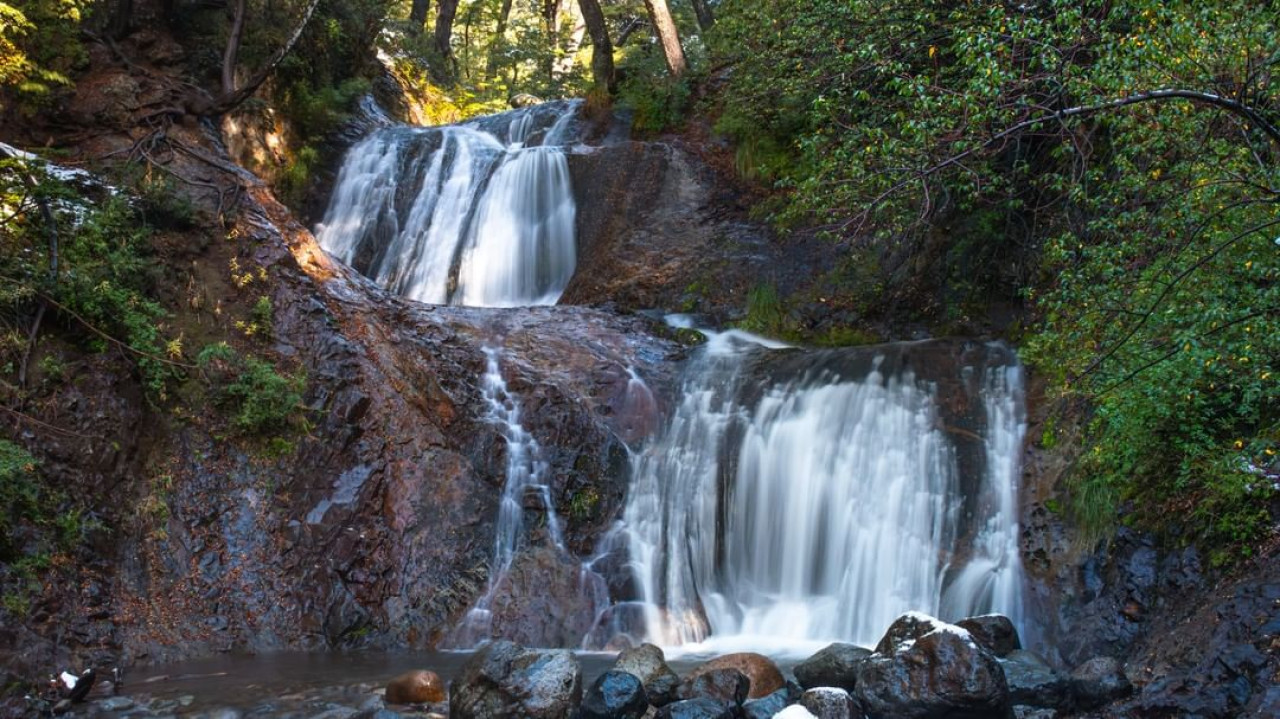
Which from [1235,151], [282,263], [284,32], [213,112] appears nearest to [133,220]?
[282,263]

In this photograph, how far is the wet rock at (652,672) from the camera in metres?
6.77

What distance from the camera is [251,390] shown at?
371 inches

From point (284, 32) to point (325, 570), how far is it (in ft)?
36.5

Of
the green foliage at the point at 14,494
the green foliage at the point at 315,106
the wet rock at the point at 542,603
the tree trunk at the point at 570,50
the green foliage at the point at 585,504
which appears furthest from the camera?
the tree trunk at the point at 570,50

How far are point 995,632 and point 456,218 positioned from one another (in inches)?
478

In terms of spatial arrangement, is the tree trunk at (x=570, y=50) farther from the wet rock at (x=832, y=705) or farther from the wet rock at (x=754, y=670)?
the wet rock at (x=832, y=705)

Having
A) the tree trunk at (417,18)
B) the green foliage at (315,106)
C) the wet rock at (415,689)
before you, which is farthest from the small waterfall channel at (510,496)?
the tree trunk at (417,18)

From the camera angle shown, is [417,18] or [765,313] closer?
[765,313]

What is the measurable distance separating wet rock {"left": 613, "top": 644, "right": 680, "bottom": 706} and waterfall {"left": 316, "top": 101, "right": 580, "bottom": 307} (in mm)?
8790

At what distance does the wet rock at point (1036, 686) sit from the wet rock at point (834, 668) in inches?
41.0

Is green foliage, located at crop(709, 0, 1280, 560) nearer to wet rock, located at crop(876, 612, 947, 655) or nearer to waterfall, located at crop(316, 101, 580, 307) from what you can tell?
wet rock, located at crop(876, 612, 947, 655)

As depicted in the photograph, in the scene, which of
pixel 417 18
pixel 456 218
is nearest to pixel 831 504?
pixel 456 218

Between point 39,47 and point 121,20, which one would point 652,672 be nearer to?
point 39,47

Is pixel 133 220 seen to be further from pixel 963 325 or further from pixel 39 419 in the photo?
pixel 963 325
